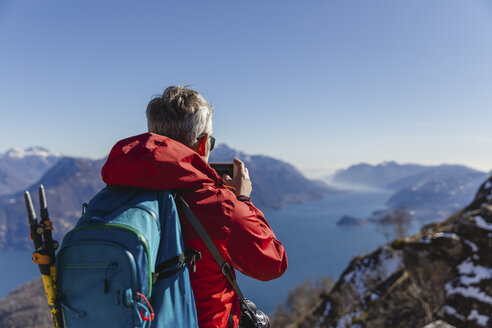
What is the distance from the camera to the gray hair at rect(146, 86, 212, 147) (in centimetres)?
168

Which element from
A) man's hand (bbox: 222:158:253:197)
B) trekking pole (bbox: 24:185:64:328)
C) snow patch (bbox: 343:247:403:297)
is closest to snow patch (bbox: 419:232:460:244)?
snow patch (bbox: 343:247:403:297)

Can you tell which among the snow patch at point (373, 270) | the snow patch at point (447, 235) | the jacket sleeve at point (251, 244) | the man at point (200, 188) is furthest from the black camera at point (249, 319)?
the snow patch at point (373, 270)

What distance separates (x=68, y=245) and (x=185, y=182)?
23.3 inches

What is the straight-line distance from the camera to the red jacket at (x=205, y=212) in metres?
1.39

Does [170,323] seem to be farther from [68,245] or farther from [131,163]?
[131,163]

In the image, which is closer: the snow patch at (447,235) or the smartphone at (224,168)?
the smartphone at (224,168)

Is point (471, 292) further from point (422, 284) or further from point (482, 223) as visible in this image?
point (482, 223)

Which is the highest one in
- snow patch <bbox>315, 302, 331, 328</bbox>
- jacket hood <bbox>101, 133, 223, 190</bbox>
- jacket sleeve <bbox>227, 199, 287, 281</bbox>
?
jacket hood <bbox>101, 133, 223, 190</bbox>

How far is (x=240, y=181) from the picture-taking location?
6.33 feet

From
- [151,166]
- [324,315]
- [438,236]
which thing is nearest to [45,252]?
[151,166]

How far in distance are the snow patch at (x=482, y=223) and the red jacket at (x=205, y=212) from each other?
98.1ft

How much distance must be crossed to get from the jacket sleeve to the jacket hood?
320mm

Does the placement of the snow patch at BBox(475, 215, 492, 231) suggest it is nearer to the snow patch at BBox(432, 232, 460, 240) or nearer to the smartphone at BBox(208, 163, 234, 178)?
the snow patch at BBox(432, 232, 460, 240)

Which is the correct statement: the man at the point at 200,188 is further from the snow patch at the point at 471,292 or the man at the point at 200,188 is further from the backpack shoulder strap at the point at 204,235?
the snow patch at the point at 471,292
